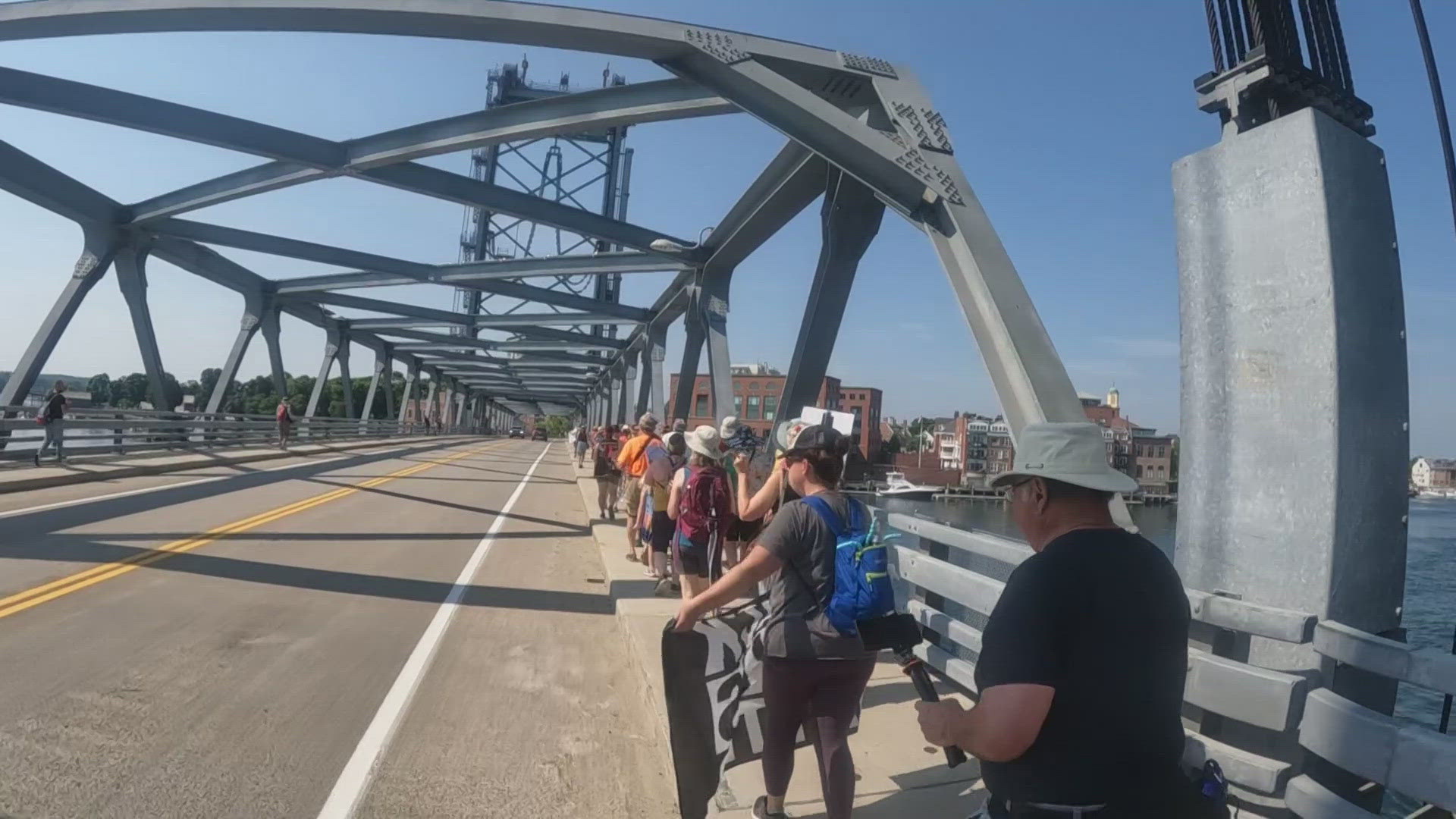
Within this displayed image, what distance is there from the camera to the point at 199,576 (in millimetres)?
9391

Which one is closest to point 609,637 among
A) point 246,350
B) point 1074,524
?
point 1074,524

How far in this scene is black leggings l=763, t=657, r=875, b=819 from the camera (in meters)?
3.65

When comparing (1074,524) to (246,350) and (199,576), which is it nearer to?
(199,576)

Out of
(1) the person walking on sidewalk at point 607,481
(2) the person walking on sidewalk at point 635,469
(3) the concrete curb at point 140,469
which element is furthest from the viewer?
(1) the person walking on sidewalk at point 607,481

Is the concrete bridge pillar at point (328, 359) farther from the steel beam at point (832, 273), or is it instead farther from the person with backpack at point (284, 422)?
the steel beam at point (832, 273)

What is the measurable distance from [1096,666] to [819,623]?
1.79 meters

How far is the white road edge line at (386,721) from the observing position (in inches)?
171

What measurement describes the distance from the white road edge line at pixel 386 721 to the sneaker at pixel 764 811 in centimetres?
181

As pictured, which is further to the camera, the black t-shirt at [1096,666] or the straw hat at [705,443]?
the straw hat at [705,443]

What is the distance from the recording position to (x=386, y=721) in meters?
5.52

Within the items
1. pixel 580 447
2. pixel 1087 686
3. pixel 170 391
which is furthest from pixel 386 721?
pixel 580 447

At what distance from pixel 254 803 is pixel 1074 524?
3864mm

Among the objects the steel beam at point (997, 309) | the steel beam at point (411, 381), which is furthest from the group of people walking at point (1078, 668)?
the steel beam at point (411, 381)

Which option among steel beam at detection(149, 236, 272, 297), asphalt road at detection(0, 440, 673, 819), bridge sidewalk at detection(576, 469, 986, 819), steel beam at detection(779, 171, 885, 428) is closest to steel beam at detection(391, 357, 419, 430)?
steel beam at detection(149, 236, 272, 297)
